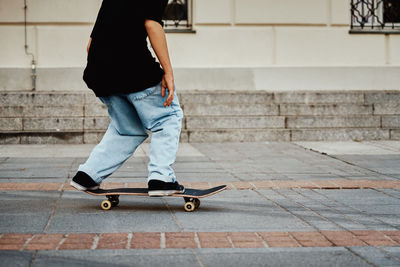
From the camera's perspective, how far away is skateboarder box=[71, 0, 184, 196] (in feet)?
15.3

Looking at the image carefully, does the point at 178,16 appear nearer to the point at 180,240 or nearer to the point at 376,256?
the point at 180,240

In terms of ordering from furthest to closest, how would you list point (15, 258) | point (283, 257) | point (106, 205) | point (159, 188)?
point (106, 205)
point (159, 188)
point (283, 257)
point (15, 258)

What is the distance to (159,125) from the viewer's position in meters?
4.79

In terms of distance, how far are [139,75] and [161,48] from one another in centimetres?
25

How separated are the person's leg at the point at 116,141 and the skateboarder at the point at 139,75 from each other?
0.04ft

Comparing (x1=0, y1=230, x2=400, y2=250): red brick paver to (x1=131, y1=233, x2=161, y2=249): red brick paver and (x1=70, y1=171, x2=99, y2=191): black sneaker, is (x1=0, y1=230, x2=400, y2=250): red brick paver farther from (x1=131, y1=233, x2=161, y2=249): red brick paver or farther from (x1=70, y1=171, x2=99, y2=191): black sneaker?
(x1=70, y1=171, x2=99, y2=191): black sneaker

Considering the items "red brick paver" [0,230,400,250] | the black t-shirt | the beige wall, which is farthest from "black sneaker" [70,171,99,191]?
the beige wall

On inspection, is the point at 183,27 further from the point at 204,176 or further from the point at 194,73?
the point at 204,176

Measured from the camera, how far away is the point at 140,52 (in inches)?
185

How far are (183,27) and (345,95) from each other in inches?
123

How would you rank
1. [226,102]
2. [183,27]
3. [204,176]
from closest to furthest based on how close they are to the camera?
1. [204,176]
2. [226,102]
3. [183,27]

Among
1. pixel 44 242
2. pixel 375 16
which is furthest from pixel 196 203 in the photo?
pixel 375 16

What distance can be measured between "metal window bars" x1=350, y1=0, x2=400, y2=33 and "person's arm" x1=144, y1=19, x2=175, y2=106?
26.6 ft

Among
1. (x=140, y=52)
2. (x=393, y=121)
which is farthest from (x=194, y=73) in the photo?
(x=140, y=52)
